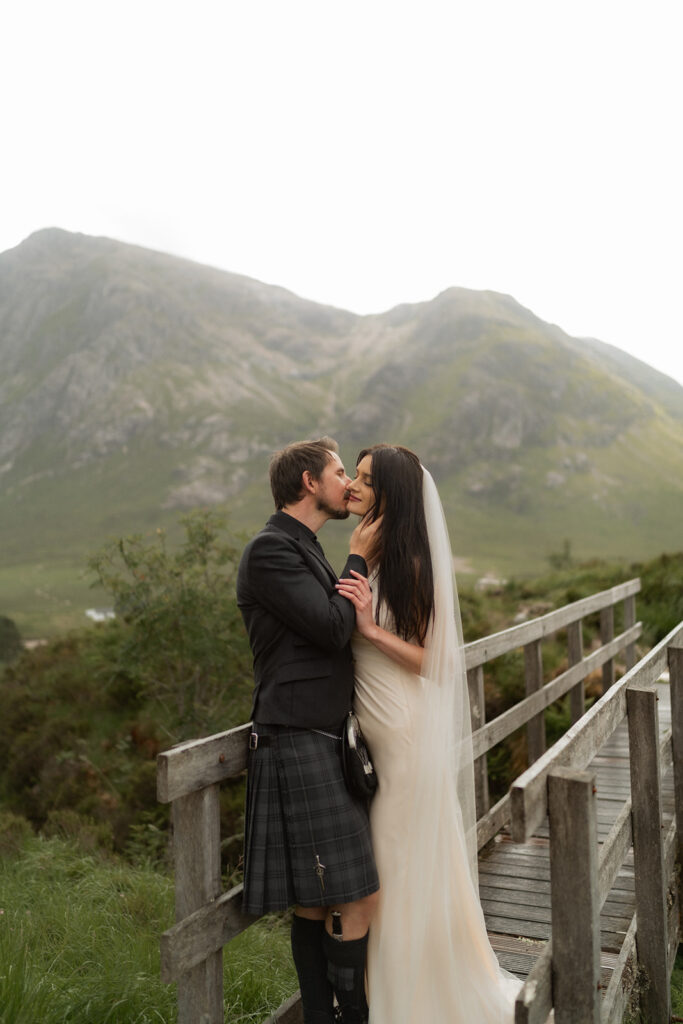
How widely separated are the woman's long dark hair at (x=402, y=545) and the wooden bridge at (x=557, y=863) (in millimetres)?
Result: 645

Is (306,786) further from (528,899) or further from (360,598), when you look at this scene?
(528,899)

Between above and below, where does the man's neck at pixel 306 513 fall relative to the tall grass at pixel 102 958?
above

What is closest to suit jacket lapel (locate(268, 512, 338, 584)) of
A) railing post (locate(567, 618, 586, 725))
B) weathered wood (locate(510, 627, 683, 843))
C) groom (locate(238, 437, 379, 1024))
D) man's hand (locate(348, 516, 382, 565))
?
groom (locate(238, 437, 379, 1024))

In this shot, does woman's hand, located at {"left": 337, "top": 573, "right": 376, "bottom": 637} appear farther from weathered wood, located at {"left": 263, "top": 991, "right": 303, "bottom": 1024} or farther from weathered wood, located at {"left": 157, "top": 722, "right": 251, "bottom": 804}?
weathered wood, located at {"left": 263, "top": 991, "right": 303, "bottom": 1024}

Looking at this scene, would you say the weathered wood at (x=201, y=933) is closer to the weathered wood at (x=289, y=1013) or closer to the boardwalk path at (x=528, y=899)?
the weathered wood at (x=289, y=1013)

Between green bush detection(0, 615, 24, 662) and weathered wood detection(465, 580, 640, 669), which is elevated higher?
weathered wood detection(465, 580, 640, 669)

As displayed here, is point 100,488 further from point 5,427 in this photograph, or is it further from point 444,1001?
point 444,1001

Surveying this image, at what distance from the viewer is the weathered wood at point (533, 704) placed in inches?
165

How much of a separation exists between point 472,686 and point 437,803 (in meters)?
1.58

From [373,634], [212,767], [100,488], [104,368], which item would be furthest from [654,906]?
[104,368]

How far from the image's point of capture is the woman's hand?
8.83 ft

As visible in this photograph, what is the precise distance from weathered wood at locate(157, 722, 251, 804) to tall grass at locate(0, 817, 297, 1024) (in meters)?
0.96

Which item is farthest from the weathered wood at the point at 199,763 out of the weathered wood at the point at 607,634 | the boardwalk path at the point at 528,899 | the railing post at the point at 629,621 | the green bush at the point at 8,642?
the green bush at the point at 8,642

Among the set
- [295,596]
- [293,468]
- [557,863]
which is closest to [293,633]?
[295,596]
